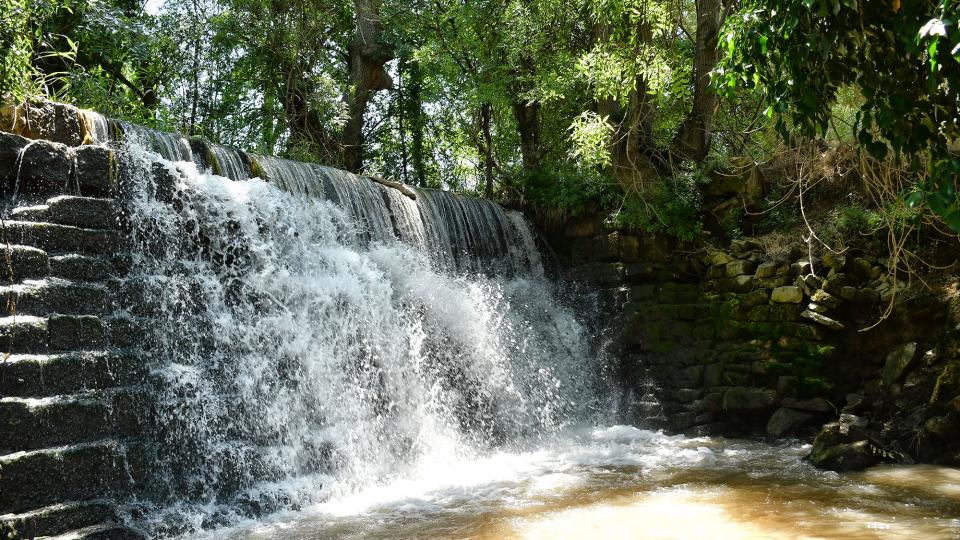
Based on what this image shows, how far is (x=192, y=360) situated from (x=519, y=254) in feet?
18.5

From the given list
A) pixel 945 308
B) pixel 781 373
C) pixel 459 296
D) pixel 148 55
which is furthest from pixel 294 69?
pixel 945 308

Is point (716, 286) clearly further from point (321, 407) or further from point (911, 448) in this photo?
point (321, 407)

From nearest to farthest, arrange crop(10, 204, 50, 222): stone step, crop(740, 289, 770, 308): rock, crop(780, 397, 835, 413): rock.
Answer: crop(10, 204, 50, 222): stone step → crop(780, 397, 835, 413): rock → crop(740, 289, 770, 308): rock

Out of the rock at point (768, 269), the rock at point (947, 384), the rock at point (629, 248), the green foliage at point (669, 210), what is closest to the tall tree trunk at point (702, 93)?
the green foliage at point (669, 210)

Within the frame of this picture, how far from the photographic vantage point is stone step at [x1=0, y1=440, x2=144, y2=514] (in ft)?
14.2

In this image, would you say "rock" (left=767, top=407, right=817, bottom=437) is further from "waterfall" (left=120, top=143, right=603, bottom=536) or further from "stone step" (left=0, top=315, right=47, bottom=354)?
"stone step" (left=0, top=315, right=47, bottom=354)

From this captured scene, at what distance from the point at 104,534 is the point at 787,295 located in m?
7.19

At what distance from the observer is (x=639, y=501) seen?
5.73 m

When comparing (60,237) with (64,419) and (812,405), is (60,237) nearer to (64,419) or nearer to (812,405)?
(64,419)

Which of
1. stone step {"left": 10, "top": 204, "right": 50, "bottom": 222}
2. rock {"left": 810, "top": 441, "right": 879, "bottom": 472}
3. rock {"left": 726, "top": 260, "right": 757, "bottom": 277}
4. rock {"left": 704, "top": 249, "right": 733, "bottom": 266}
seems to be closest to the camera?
stone step {"left": 10, "top": 204, "right": 50, "bottom": 222}

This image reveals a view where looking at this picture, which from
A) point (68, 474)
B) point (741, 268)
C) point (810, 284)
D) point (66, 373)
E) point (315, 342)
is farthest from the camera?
point (741, 268)

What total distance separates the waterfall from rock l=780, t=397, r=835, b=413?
2.42 meters

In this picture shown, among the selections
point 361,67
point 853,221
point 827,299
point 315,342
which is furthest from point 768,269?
point 361,67

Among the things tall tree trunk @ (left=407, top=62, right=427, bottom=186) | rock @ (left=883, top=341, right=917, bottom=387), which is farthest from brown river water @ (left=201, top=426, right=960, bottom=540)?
tall tree trunk @ (left=407, top=62, right=427, bottom=186)
